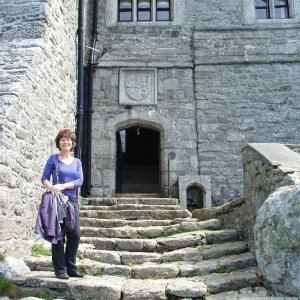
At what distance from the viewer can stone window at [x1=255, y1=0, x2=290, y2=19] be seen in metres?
9.86

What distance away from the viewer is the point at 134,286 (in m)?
4.18

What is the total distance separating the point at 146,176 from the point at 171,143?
459cm

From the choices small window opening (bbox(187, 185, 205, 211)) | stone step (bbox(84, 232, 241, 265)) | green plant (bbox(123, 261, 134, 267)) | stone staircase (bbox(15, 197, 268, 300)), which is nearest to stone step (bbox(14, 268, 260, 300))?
stone staircase (bbox(15, 197, 268, 300))

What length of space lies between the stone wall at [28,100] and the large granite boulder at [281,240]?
9.13ft

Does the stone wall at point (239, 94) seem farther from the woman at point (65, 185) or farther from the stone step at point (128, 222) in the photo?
the woman at point (65, 185)

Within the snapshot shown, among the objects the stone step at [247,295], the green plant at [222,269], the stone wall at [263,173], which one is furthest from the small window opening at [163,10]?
the stone step at [247,295]

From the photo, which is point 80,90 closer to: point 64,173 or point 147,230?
point 147,230

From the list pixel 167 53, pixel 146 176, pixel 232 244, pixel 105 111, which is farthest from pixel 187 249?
pixel 146 176

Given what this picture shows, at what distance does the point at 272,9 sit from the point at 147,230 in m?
6.70

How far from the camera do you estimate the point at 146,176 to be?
529 inches

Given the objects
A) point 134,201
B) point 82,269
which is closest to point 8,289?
point 82,269

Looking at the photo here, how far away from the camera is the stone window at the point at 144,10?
9.94 m

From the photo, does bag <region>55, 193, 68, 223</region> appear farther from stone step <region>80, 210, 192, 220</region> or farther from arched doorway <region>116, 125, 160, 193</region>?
arched doorway <region>116, 125, 160, 193</region>

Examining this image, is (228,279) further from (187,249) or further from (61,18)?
(61,18)
